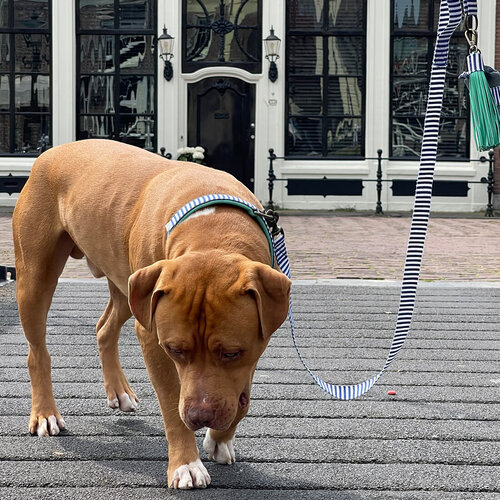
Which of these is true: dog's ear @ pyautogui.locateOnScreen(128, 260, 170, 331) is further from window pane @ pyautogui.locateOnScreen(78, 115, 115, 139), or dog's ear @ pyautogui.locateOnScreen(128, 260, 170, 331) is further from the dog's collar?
window pane @ pyautogui.locateOnScreen(78, 115, 115, 139)

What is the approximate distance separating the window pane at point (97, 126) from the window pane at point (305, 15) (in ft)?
14.7

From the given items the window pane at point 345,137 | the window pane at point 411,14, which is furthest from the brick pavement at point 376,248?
the window pane at point 411,14

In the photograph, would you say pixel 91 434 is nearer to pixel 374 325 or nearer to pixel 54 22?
pixel 374 325

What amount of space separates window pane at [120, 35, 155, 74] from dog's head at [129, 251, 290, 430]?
18465 millimetres

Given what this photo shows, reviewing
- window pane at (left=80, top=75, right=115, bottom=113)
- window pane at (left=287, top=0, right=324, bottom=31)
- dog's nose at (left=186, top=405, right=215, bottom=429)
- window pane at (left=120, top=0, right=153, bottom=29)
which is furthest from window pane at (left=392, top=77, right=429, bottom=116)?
dog's nose at (left=186, top=405, right=215, bottom=429)

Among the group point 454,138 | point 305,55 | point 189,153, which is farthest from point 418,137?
point 189,153

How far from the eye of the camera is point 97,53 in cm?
2075

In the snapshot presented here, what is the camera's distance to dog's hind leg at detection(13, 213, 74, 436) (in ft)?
12.8

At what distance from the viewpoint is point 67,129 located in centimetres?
2066

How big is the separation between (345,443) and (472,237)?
1126cm

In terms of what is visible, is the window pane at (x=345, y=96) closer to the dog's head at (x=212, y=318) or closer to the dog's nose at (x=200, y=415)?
the dog's head at (x=212, y=318)

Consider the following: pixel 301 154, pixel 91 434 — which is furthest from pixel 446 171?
pixel 91 434

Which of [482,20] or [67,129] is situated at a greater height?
[482,20]

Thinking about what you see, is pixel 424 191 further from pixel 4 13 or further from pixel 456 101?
pixel 4 13
